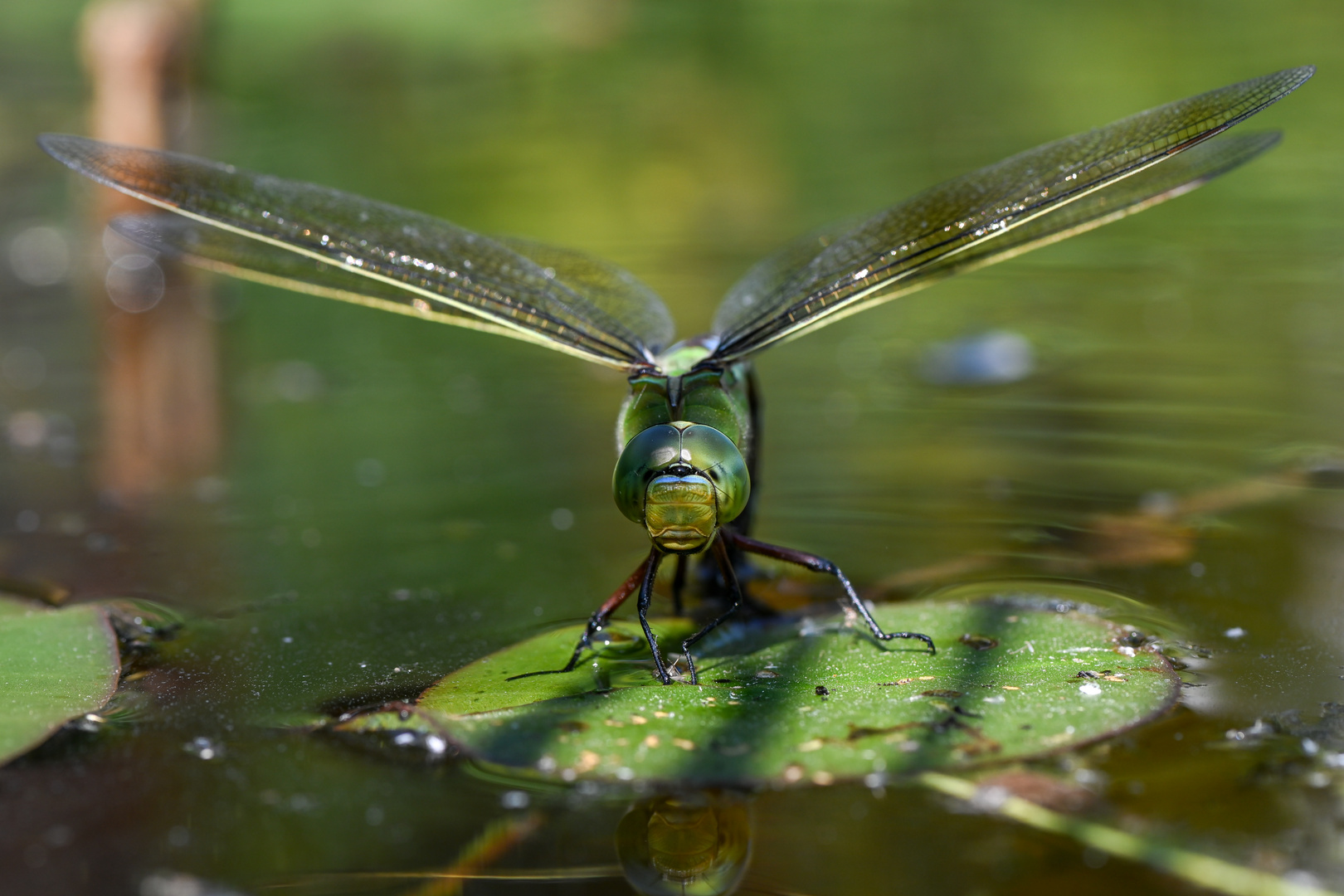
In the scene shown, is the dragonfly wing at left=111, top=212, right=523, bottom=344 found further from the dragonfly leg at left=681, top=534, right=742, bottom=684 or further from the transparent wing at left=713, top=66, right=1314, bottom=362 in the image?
the dragonfly leg at left=681, top=534, right=742, bottom=684

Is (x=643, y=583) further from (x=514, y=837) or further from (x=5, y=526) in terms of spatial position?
(x=5, y=526)

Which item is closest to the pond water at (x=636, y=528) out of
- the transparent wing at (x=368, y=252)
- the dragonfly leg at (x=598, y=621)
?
the dragonfly leg at (x=598, y=621)

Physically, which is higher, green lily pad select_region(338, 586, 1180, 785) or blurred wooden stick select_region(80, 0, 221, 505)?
blurred wooden stick select_region(80, 0, 221, 505)

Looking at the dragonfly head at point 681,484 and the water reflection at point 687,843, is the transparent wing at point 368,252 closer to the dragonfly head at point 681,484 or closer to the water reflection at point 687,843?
the dragonfly head at point 681,484

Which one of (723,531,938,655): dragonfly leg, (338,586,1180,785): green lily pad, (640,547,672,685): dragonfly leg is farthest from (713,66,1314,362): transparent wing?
(338,586,1180,785): green lily pad

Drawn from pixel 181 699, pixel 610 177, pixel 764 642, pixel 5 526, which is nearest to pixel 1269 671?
pixel 764 642

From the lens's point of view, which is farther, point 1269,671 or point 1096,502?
point 1096,502
